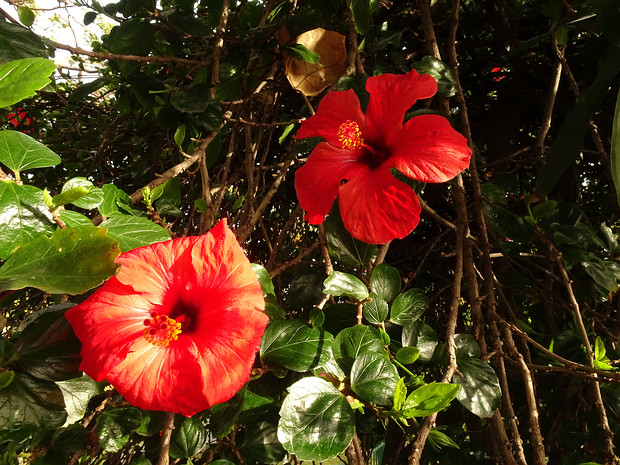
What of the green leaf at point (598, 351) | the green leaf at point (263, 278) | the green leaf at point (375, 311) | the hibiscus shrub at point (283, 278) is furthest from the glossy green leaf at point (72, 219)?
the green leaf at point (598, 351)

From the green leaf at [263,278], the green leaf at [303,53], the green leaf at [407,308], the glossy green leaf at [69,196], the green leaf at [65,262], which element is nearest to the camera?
the green leaf at [65,262]

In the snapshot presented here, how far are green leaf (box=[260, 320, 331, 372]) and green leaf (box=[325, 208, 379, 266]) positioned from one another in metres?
0.15

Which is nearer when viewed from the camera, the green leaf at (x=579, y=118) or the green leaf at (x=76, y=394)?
the green leaf at (x=76, y=394)

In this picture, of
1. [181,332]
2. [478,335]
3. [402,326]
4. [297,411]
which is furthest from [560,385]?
[181,332]

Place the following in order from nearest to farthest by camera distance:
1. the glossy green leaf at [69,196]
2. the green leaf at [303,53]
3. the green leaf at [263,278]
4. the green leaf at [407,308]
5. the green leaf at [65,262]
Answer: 1. the green leaf at [65,262]
2. the glossy green leaf at [69,196]
3. the green leaf at [263,278]
4. the green leaf at [407,308]
5. the green leaf at [303,53]

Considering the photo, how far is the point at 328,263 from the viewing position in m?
0.77

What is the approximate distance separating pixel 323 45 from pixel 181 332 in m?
0.70

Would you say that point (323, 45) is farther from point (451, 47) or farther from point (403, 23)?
point (403, 23)

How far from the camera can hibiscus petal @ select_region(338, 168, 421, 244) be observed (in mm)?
616

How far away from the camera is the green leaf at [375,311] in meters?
0.72

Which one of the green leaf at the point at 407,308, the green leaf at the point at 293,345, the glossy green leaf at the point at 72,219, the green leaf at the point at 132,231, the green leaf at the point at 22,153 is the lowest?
the green leaf at the point at 407,308

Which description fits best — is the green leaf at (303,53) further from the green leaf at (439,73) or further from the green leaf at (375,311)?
the green leaf at (375,311)

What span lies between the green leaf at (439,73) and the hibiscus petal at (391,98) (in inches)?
7.4

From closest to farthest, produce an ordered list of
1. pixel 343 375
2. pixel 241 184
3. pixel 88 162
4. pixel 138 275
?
1. pixel 138 275
2. pixel 343 375
3. pixel 241 184
4. pixel 88 162
